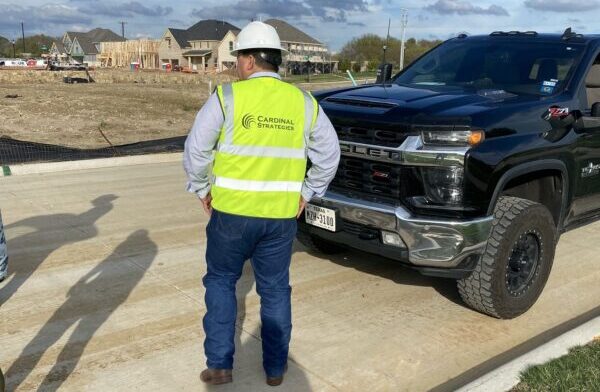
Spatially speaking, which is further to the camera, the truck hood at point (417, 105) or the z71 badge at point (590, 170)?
the z71 badge at point (590, 170)

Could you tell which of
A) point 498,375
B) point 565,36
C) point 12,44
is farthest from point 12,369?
point 12,44

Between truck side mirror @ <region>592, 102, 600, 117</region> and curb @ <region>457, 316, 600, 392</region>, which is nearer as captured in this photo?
curb @ <region>457, 316, 600, 392</region>

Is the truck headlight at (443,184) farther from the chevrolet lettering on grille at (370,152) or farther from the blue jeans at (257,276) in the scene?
the blue jeans at (257,276)

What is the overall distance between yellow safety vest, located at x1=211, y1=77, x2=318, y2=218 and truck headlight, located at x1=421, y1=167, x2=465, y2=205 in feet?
3.75

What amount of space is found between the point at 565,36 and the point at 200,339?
414 cm

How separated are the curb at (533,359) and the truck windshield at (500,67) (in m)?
1.89

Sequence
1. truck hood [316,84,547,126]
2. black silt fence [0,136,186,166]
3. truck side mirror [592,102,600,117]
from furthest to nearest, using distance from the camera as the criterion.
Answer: black silt fence [0,136,186,166] < truck side mirror [592,102,600,117] < truck hood [316,84,547,126]

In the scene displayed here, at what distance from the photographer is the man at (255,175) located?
3006mm

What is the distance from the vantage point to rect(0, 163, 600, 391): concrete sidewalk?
3547mm

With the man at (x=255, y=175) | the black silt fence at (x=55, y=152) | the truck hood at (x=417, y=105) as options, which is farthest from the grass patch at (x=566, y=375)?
the black silt fence at (x=55, y=152)

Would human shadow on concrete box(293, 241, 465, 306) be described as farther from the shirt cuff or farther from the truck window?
Answer: the truck window

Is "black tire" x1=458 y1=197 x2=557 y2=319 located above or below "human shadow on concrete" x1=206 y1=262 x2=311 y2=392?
above

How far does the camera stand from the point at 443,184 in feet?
12.9

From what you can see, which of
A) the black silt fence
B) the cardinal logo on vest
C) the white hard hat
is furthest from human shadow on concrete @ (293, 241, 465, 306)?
the black silt fence
